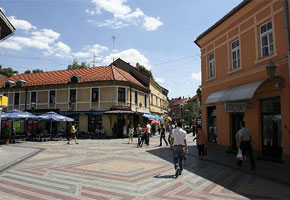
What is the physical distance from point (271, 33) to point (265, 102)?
3.08 metres

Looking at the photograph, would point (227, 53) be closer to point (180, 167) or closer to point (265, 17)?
point (265, 17)

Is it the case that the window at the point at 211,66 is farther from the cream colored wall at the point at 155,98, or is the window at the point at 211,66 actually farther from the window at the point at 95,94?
the cream colored wall at the point at 155,98

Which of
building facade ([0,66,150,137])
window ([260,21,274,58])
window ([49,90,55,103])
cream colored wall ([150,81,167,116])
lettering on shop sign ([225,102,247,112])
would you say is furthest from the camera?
cream colored wall ([150,81,167,116])

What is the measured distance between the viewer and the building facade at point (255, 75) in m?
9.38

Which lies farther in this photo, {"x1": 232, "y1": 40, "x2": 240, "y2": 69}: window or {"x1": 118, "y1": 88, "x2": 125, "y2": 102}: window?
{"x1": 118, "y1": 88, "x2": 125, "y2": 102}: window

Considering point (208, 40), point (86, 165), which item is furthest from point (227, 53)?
point (86, 165)

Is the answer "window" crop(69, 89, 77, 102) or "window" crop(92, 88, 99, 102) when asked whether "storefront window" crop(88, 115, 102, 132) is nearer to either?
"window" crop(92, 88, 99, 102)

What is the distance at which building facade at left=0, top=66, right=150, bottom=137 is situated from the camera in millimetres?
28277

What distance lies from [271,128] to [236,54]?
4.61 meters

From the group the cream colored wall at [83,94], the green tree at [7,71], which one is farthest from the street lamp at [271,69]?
the green tree at [7,71]

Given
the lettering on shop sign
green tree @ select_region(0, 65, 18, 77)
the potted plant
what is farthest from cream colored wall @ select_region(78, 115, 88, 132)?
green tree @ select_region(0, 65, 18, 77)

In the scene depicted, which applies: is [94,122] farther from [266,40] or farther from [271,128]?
[266,40]

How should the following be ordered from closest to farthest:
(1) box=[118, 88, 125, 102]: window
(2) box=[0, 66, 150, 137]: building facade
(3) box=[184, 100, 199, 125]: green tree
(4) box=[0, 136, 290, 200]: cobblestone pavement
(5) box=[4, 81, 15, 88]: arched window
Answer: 1. (4) box=[0, 136, 290, 200]: cobblestone pavement
2. (2) box=[0, 66, 150, 137]: building facade
3. (1) box=[118, 88, 125, 102]: window
4. (5) box=[4, 81, 15, 88]: arched window
5. (3) box=[184, 100, 199, 125]: green tree

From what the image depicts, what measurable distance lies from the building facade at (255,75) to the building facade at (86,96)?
15.2 metres
